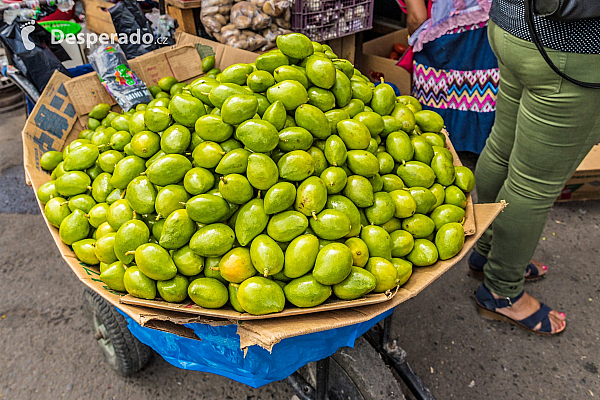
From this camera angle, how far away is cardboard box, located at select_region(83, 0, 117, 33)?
3.23m

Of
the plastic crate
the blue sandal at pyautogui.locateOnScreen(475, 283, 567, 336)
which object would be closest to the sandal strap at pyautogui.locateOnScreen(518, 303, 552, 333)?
the blue sandal at pyautogui.locateOnScreen(475, 283, 567, 336)

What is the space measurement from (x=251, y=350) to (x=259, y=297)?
205 millimetres

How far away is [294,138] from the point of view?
1.30 m

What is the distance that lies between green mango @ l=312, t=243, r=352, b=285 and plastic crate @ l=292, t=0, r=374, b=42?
2.47 metres

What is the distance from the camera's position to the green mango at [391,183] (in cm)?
143

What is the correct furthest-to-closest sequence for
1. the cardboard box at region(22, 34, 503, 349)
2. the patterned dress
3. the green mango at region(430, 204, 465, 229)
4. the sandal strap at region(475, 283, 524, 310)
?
the patterned dress → the sandal strap at region(475, 283, 524, 310) → the green mango at region(430, 204, 465, 229) → the cardboard box at region(22, 34, 503, 349)

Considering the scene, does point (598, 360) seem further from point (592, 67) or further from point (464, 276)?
point (592, 67)

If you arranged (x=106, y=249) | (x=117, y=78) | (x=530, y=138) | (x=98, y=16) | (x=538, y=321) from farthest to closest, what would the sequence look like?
(x=98, y=16) → (x=538, y=321) → (x=117, y=78) → (x=530, y=138) → (x=106, y=249)

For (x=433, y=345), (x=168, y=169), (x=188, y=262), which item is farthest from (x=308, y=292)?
(x=433, y=345)

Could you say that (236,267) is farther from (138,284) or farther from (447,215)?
(447,215)

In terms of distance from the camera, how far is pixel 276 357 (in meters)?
1.22

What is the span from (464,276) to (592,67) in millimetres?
1547

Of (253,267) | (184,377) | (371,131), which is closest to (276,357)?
(253,267)

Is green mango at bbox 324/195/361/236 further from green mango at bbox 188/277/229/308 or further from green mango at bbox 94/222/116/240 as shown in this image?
green mango at bbox 94/222/116/240
